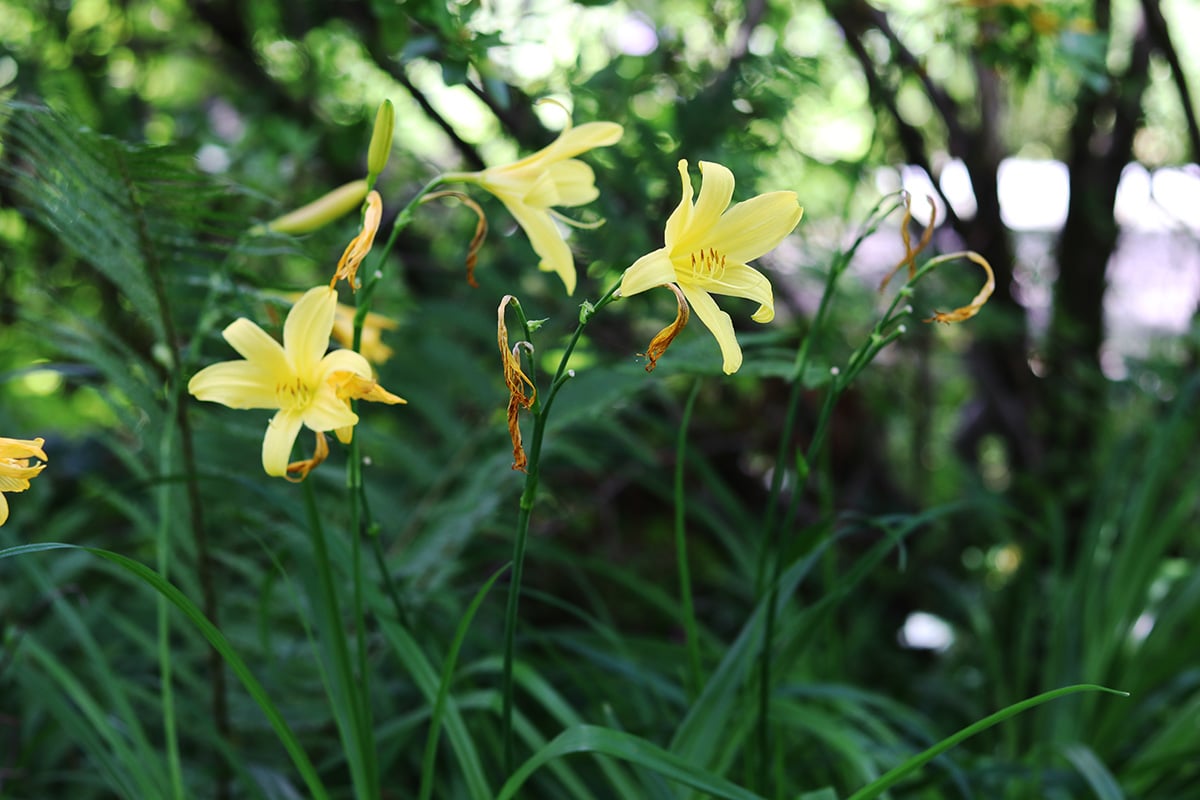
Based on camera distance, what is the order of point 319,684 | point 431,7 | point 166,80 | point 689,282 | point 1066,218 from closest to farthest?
point 689,282 → point 431,7 → point 319,684 → point 1066,218 → point 166,80

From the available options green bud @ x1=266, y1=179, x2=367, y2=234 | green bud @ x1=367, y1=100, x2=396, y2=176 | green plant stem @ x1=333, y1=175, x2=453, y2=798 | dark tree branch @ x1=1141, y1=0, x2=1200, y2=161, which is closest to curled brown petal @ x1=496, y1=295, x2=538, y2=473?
green plant stem @ x1=333, y1=175, x2=453, y2=798

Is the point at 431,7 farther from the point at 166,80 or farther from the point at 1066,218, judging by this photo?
the point at 166,80

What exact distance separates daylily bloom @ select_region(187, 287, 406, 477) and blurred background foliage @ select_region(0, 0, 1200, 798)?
21 centimetres

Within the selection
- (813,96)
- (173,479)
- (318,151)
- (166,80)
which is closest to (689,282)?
(173,479)

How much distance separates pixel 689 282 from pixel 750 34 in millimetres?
1077

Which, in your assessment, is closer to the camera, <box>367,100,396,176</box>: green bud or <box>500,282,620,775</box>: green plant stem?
<box>500,282,620,775</box>: green plant stem

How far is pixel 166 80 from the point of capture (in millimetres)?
2713

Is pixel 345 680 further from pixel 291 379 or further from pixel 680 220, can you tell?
pixel 680 220

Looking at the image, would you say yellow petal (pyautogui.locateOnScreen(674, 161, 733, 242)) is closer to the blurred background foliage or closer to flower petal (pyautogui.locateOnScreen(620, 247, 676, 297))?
flower petal (pyautogui.locateOnScreen(620, 247, 676, 297))

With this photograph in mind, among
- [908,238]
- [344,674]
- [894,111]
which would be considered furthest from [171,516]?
[894,111]

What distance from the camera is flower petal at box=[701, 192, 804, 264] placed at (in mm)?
623

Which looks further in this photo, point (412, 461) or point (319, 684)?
point (412, 461)

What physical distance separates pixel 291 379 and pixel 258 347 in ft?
0.10

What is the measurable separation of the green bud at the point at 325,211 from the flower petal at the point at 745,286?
379 millimetres
